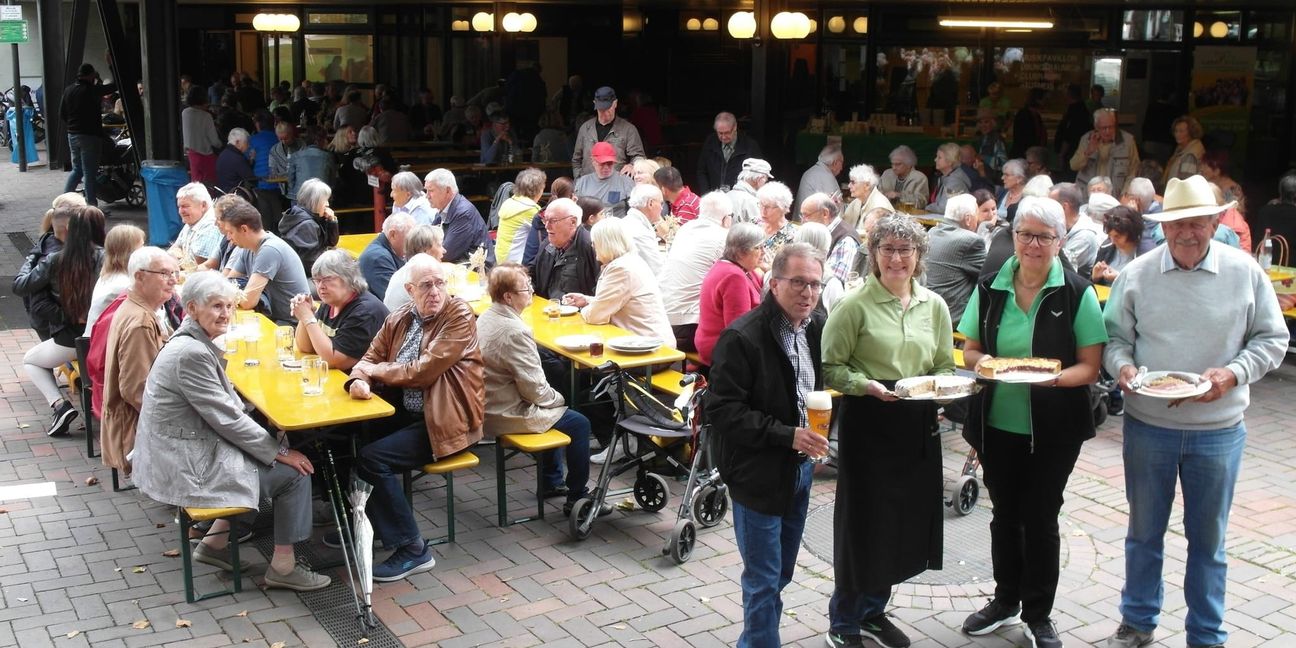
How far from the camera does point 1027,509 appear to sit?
15.8 feet

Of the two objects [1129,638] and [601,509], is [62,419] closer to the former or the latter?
[601,509]

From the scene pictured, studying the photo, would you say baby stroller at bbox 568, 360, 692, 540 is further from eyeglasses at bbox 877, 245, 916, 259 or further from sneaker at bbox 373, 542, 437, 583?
eyeglasses at bbox 877, 245, 916, 259

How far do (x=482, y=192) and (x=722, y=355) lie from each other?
11.2m

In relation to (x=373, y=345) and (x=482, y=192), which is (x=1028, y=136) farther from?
(x=373, y=345)

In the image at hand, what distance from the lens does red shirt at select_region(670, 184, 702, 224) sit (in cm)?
1042

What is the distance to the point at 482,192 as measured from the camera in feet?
50.3

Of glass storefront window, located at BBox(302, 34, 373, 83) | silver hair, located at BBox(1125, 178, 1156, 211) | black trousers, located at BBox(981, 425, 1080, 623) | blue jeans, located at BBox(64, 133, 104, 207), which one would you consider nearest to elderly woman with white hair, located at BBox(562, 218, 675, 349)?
black trousers, located at BBox(981, 425, 1080, 623)

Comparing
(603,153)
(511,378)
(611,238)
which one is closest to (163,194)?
(603,153)

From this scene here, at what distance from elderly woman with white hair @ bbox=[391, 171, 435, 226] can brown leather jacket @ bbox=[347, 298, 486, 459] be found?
3.83m

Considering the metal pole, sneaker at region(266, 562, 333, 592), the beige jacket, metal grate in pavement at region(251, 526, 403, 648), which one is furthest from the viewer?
the metal pole

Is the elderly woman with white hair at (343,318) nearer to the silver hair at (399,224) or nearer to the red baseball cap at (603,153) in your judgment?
the silver hair at (399,224)

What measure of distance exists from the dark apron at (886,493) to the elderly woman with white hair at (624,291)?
2.60 m

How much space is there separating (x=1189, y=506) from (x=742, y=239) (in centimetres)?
257

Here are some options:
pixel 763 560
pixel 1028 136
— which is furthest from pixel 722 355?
pixel 1028 136
